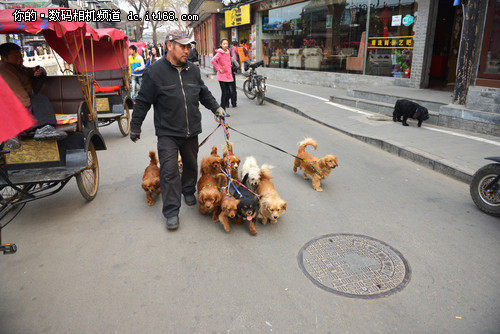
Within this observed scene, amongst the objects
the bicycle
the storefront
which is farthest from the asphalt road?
the storefront

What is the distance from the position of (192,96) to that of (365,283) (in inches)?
111

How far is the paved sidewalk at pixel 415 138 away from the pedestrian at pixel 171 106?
14.3 ft

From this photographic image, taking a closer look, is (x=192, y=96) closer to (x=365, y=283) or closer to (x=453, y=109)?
(x=365, y=283)

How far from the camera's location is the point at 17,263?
3.51m

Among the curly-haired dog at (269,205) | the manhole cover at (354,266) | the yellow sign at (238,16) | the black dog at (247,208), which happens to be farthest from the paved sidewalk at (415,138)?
the yellow sign at (238,16)

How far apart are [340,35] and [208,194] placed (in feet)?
47.2

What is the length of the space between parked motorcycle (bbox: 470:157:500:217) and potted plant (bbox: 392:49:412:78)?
9459mm

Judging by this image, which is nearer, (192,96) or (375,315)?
(375,315)

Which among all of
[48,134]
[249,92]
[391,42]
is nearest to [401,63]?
[391,42]

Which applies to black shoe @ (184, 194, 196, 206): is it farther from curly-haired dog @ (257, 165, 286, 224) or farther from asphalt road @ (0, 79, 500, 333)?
curly-haired dog @ (257, 165, 286, 224)

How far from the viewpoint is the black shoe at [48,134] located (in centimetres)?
416

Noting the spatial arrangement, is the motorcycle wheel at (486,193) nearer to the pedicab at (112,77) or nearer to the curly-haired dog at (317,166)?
the curly-haired dog at (317,166)

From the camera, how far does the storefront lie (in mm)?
12969

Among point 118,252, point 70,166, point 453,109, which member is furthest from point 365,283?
point 453,109
